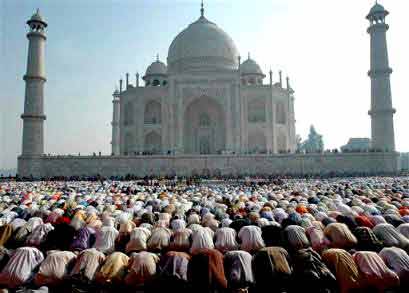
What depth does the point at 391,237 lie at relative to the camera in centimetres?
543

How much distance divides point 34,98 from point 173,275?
2360 centimetres

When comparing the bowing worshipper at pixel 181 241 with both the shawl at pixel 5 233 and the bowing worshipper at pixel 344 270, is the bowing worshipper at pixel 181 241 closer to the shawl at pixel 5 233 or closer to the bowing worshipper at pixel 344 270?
the bowing worshipper at pixel 344 270

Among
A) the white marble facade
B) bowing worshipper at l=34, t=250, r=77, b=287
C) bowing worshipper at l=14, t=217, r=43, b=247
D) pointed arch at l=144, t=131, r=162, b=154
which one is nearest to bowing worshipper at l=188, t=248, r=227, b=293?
bowing worshipper at l=34, t=250, r=77, b=287

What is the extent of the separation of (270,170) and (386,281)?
63.3ft

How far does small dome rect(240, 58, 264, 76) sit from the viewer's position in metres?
33.4

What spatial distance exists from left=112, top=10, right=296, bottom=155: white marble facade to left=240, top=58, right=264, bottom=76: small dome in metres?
1.28

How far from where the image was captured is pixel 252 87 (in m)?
28.7

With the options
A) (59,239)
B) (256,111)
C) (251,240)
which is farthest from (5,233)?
(256,111)

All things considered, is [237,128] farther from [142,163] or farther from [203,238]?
[203,238]

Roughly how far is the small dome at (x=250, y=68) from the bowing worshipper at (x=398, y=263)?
97.9ft

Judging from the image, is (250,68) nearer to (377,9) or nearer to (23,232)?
(377,9)

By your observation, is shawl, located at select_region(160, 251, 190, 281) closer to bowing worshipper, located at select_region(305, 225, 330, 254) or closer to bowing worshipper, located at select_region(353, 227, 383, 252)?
bowing worshipper, located at select_region(305, 225, 330, 254)

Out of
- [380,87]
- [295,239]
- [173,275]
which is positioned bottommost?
[173,275]

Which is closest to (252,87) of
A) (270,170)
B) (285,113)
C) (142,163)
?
(285,113)
